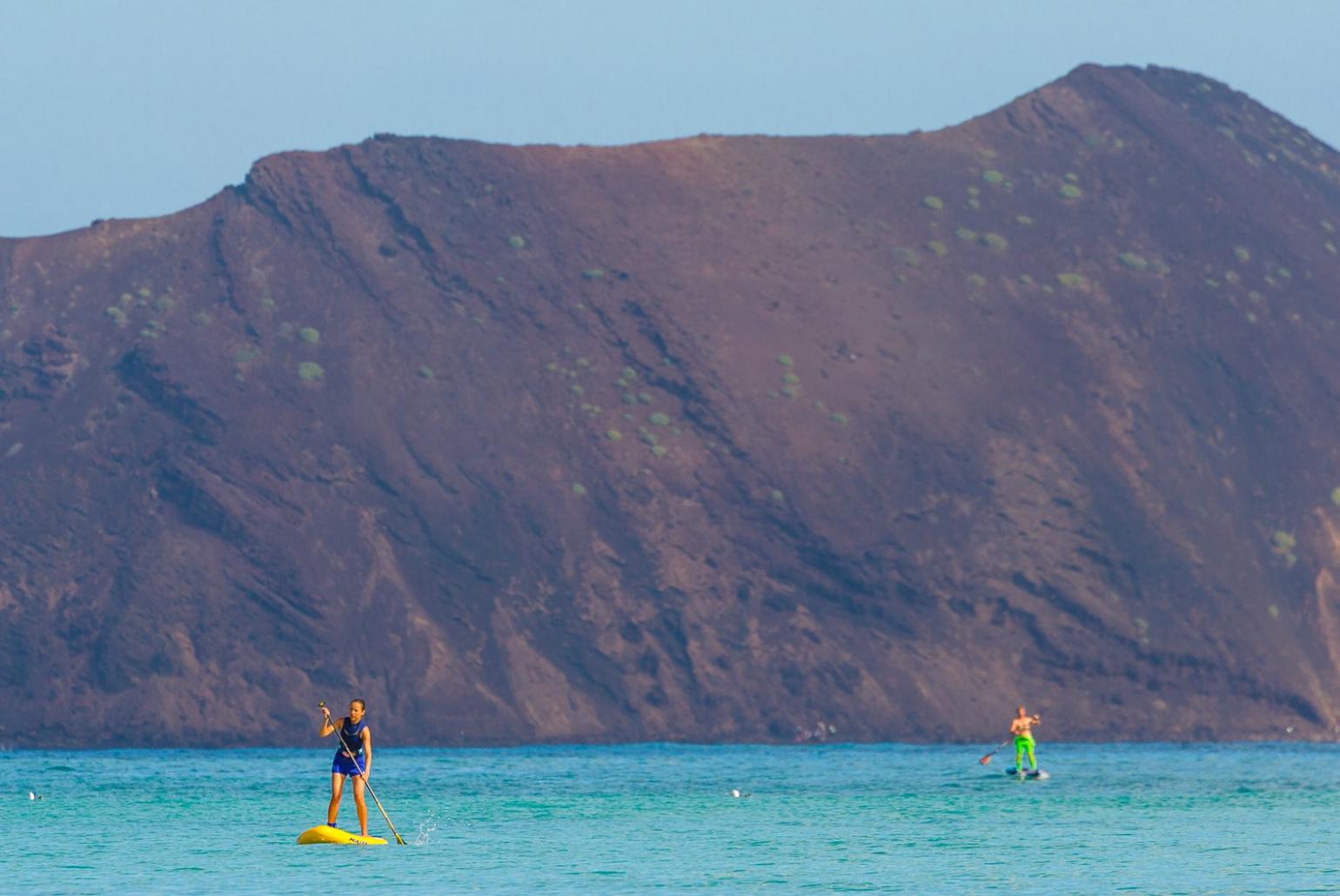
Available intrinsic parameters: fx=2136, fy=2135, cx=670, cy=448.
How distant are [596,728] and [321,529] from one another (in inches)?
524

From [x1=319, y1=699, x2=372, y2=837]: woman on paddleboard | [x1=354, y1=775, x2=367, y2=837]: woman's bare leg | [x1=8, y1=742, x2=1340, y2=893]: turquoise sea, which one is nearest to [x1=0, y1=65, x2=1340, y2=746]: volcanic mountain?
[x1=8, y1=742, x2=1340, y2=893]: turquoise sea

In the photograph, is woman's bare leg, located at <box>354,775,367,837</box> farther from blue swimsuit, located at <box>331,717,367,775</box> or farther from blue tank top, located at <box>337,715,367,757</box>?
blue tank top, located at <box>337,715,367,757</box>

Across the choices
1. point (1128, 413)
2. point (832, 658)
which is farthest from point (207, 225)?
point (1128, 413)

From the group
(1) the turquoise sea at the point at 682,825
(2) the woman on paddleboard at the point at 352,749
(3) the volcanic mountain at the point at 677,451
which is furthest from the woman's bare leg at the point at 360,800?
(3) the volcanic mountain at the point at 677,451

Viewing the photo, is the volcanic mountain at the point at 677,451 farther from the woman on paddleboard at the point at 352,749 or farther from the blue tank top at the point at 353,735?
the blue tank top at the point at 353,735

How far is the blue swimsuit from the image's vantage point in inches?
1243

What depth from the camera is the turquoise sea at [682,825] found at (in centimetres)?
2906

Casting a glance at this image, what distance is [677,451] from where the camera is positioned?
88750mm

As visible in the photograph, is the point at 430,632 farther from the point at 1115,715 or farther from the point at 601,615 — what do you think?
the point at 1115,715

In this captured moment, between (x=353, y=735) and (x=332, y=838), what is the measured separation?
275 centimetres

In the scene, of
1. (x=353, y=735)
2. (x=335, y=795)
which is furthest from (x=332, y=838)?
(x=353, y=735)

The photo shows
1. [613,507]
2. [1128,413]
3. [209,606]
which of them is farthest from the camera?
[1128,413]

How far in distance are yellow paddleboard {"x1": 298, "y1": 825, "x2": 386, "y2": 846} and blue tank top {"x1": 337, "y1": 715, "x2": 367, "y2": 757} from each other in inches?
86.1

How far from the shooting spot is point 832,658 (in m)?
81.9
